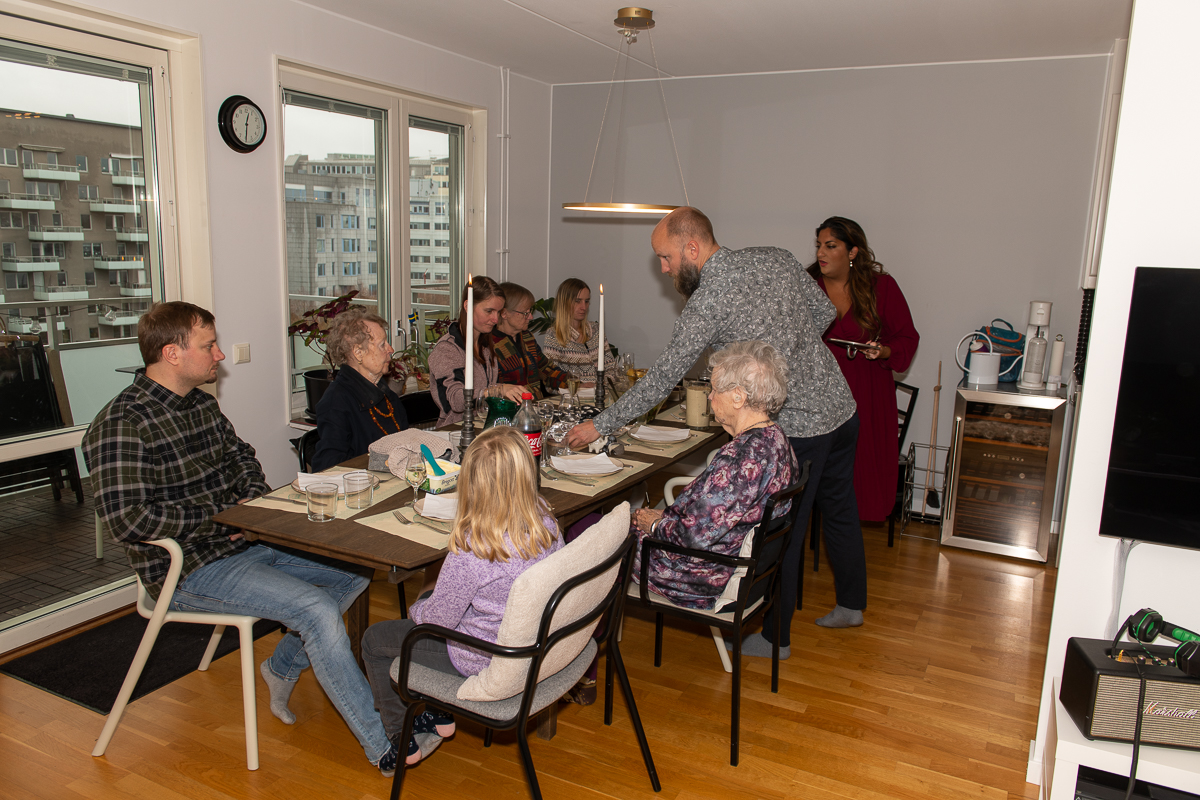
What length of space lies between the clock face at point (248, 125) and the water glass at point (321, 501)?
208cm

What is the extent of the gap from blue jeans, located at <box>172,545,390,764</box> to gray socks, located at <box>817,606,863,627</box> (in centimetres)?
191

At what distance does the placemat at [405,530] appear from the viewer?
2.11m

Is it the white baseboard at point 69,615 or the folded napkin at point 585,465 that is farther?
the white baseboard at point 69,615

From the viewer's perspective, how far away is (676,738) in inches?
104

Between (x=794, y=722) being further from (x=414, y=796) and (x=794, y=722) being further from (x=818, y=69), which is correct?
(x=818, y=69)

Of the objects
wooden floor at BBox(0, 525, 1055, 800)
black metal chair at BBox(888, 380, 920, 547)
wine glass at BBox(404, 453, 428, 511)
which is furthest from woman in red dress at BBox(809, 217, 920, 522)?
wine glass at BBox(404, 453, 428, 511)

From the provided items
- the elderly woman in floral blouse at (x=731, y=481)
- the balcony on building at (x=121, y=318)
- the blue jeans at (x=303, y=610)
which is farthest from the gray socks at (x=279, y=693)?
the balcony on building at (x=121, y=318)

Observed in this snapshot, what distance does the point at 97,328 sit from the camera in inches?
131

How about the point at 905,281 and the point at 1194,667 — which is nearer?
the point at 1194,667

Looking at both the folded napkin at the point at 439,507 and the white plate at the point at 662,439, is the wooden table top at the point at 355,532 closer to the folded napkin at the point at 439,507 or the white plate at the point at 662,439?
the folded napkin at the point at 439,507

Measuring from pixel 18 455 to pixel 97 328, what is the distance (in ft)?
1.86

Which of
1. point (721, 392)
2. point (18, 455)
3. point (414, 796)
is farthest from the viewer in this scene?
point (18, 455)

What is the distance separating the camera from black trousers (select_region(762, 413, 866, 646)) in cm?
301

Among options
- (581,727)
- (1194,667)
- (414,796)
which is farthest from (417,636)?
(1194,667)
